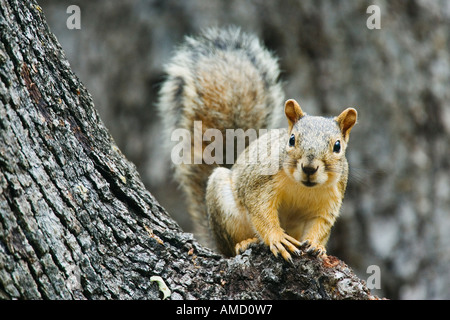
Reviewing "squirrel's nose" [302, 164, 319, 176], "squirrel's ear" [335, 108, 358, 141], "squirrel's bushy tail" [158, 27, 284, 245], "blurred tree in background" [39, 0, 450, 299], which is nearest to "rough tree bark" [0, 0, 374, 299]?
"squirrel's nose" [302, 164, 319, 176]

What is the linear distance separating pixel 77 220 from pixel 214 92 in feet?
3.84

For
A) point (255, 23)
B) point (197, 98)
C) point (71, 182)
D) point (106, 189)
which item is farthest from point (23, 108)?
point (255, 23)

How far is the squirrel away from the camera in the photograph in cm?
172

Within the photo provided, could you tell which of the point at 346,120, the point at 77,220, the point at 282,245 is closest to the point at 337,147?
the point at 346,120

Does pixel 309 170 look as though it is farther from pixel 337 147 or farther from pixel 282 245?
pixel 282 245

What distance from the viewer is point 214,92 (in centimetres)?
245

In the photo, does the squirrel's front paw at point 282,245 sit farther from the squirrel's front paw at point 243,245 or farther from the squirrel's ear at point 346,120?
the squirrel's ear at point 346,120

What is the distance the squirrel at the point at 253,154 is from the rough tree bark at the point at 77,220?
15cm

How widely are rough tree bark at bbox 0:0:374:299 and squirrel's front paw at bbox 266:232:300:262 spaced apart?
0.03m

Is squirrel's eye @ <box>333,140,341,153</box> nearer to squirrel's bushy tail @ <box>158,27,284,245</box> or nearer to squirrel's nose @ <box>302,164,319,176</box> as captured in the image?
squirrel's nose @ <box>302,164,319,176</box>

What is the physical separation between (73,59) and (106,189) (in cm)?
246

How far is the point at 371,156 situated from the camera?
327 centimetres

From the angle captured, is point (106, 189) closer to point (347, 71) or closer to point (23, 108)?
point (23, 108)

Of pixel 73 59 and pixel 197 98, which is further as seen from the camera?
pixel 73 59
